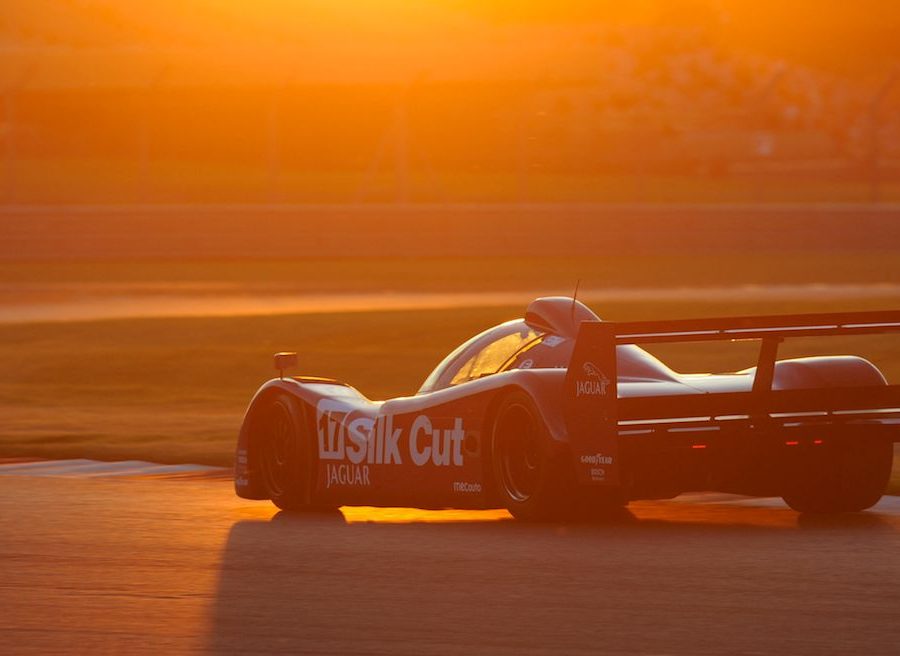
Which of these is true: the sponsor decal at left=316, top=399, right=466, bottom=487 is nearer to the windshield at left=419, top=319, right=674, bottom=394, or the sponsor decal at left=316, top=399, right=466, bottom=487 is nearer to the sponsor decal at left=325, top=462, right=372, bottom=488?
the sponsor decal at left=325, top=462, right=372, bottom=488

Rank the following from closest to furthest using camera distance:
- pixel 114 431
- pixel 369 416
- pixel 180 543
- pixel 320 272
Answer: pixel 180 543
pixel 369 416
pixel 114 431
pixel 320 272

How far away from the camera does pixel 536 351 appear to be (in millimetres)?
9500

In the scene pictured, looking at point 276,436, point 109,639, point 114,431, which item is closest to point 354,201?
point 114,431

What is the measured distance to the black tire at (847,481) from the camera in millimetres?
9320

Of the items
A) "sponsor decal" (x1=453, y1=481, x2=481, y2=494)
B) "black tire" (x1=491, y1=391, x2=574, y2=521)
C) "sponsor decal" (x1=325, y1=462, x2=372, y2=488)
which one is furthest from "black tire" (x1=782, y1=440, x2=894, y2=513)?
"sponsor decal" (x1=325, y1=462, x2=372, y2=488)

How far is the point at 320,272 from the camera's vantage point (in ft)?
100

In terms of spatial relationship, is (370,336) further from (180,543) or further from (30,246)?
(180,543)

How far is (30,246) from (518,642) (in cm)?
2542

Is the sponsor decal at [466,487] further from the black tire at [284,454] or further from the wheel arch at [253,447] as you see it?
the wheel arch at [253,447]

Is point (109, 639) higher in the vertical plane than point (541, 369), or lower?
lower

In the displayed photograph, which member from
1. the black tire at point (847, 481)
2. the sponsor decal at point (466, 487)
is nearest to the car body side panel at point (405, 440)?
the sponsor decal at point (466, 487)

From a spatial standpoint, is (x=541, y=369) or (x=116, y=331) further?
(x=116, y=331)

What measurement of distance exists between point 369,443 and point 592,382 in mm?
1547

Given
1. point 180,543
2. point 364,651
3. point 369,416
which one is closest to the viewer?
point 364,651
